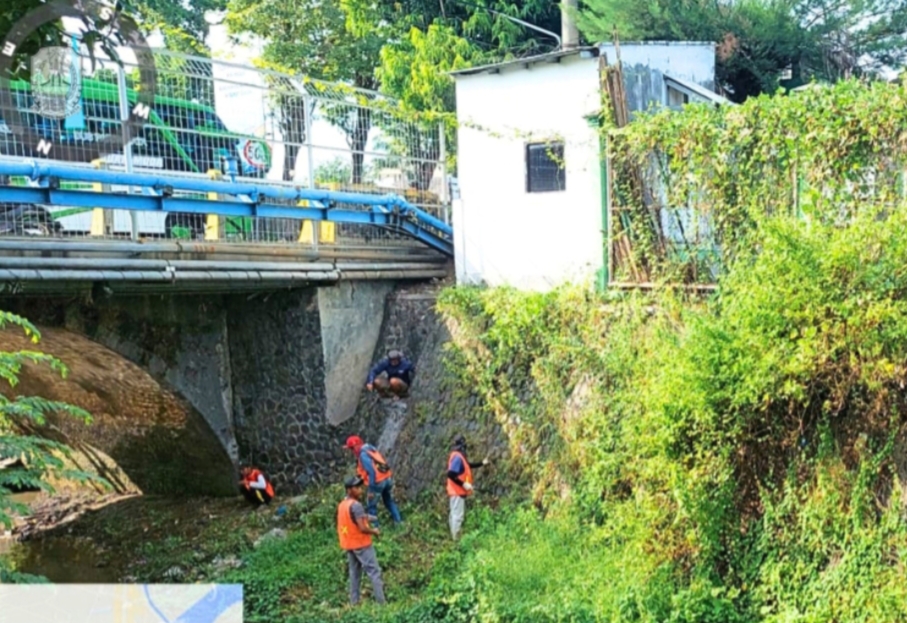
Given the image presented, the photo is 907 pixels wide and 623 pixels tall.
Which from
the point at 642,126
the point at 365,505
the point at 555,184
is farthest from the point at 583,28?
Answer: the point at 365,505

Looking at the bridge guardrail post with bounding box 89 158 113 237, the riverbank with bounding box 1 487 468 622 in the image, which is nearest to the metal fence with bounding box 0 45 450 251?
the bridge guardrail post with bounding box 89 158 113 237

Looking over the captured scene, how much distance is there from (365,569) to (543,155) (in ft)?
17.9

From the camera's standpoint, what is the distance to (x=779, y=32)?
13.4m

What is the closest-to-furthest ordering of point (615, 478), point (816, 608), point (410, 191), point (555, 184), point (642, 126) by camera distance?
point (816, 608)
point (615, 478)
point (642, 126)
point (555, 184)
point (410, 191)

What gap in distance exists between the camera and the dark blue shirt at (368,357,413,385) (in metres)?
10.8

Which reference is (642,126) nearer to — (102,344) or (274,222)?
(274,222)

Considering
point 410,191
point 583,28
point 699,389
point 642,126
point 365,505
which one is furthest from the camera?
point 583,28

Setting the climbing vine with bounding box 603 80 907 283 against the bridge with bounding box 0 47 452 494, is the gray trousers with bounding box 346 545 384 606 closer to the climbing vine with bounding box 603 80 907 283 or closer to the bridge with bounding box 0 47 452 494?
the bridge with bounding box 0 47 452 494

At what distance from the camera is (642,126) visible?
8.62 m

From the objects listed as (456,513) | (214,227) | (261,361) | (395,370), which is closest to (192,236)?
(214,227)

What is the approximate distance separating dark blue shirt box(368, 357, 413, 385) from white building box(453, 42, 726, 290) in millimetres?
1528

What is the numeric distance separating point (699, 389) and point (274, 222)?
6441 mm

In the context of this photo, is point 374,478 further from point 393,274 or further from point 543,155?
point 543,155

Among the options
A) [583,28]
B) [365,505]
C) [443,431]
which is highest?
[583,28]
